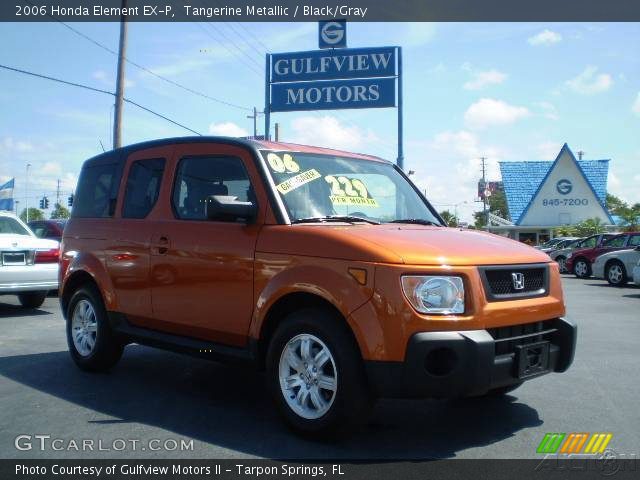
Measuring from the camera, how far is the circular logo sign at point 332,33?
19734 mm

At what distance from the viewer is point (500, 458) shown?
392 cm

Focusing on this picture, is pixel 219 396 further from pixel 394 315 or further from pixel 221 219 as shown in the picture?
pixel 394 315

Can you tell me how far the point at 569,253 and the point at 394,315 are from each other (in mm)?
22750

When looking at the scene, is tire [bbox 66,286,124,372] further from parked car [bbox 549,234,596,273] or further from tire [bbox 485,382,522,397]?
parked car [bbox 549,234,596,273]

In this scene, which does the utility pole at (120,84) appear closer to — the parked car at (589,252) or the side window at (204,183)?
the side window at (204,183)

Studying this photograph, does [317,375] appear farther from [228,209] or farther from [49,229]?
[49,229]

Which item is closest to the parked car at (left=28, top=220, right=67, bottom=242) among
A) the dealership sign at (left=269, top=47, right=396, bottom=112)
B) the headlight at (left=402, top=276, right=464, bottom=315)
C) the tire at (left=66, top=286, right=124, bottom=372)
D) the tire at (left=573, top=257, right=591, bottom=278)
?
the tire at (left=66, top=286, right=124, bottom=372)

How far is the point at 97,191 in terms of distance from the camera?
6.46m

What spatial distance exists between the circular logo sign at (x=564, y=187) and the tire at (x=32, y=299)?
4135 cm

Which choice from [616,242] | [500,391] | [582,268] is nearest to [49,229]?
[500,391]

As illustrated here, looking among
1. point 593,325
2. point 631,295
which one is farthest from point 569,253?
point 593,325

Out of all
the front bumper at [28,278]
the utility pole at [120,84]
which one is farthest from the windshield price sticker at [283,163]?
the utility pole at [120,84]

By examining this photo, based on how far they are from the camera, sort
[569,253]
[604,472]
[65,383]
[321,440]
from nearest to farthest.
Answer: [604,472]
[321,440]
[65,383]
[569,253]

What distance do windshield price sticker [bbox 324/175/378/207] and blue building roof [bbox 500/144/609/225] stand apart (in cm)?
4353
